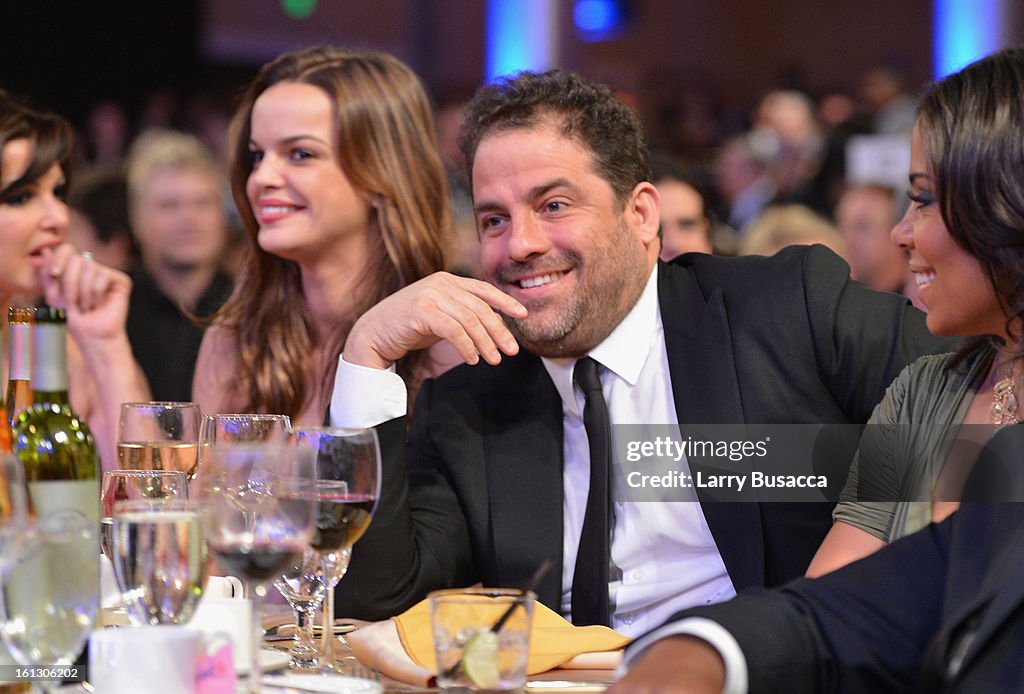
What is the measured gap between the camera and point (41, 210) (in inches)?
123

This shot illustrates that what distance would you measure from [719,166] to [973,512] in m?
7.23

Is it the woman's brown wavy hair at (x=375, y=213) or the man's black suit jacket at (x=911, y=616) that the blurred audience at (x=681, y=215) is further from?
the man's black suit jacket at (x=911, y=616)

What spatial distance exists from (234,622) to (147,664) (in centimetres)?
17

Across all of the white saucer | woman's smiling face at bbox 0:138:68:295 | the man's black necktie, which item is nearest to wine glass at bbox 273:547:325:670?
the white saucer

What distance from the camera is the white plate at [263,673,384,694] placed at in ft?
4.39

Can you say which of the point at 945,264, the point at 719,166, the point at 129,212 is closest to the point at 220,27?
the point at 719,166

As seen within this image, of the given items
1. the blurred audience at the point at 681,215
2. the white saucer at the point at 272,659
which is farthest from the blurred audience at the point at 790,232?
the white saucer at the point at 272,659

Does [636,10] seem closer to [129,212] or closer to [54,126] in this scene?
[129,212]

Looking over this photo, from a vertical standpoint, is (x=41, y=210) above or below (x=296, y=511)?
above

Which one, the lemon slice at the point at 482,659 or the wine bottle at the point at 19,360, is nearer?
the lemon slice at the point at 482,659

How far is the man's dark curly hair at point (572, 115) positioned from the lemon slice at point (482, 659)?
1.30m

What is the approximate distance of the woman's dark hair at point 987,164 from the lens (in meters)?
1.83

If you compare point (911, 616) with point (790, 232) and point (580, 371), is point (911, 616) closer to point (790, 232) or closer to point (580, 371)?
point (580, 371)

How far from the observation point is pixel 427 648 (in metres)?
1.50
